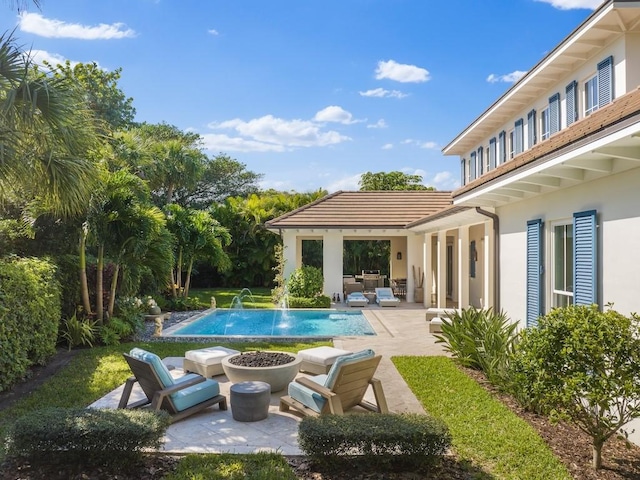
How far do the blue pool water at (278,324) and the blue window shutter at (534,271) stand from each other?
6.26 meters

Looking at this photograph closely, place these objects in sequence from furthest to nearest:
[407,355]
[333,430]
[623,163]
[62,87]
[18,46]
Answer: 1. [407,355]
2. [62,87]
3. [18,46]
4. [623,163]
5. [333,430]

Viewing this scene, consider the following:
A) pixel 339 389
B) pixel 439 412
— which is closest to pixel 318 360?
pixel 339 389

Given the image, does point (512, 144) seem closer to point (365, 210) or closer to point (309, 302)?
point (365, 210)

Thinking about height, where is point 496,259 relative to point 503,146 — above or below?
below

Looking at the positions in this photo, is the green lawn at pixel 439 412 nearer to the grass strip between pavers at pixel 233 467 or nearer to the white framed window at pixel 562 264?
the grass strip between pavers at pixel 233 467

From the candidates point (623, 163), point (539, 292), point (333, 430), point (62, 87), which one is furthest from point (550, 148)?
point (62, 87)

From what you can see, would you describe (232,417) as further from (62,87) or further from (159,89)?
(159,89)

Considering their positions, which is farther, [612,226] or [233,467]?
[612,226]

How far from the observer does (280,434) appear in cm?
700

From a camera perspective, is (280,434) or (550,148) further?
(550,148)

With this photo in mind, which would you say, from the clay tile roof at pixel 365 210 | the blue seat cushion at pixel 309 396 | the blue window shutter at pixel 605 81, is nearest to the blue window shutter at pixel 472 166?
the clay tile roof at pixel 365 210

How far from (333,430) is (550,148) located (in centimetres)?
565

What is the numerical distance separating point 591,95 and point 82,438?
12.4 meters

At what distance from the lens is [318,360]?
32.3ft
